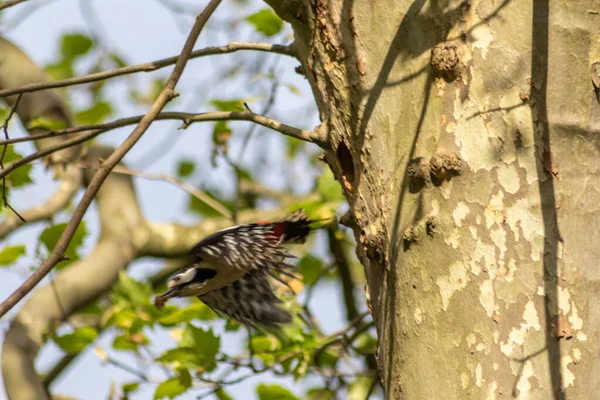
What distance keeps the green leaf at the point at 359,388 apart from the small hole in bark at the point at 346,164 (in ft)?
6.89

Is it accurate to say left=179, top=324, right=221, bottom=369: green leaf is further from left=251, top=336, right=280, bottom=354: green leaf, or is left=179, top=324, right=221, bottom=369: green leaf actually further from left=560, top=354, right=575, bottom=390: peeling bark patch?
left=560, top=354, right=575, bottom=390: peeling bark patch

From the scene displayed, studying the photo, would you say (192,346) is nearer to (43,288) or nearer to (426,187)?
(43,288)

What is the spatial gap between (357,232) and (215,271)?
1132 mm

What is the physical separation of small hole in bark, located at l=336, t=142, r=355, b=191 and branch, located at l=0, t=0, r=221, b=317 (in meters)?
0.43

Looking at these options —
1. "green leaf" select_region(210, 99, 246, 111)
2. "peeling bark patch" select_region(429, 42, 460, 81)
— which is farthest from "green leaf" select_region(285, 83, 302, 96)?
"peeling bark patch" select_region(429, 42, 460, 81)

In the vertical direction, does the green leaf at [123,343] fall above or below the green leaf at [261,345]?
below

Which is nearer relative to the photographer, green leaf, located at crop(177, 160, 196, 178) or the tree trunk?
the tree trunk

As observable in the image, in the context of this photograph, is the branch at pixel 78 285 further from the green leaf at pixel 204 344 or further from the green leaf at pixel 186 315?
the green leaf at pixel 204 344

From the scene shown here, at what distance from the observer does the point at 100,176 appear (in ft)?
5.22

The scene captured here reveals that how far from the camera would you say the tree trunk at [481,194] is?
4.73ft

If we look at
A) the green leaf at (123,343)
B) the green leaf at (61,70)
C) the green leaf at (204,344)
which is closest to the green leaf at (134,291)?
the green leaf at (123,343)

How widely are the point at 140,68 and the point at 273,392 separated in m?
1.49

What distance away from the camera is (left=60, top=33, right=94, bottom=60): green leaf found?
5.34 meters

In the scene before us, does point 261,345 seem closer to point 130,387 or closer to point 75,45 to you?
point 130,387
